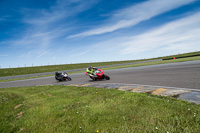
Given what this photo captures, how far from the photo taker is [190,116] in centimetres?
334

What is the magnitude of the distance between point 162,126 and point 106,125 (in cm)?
138

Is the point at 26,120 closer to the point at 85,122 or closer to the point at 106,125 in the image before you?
the point at 85,122

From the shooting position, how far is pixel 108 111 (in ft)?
13.7

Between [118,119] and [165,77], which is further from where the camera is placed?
Result: [165,77]

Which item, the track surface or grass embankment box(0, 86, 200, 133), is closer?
grass embankment box(0, 86, 200, 133)

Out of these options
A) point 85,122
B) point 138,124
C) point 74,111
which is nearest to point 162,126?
point 138,124

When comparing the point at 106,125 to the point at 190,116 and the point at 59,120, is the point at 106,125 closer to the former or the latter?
the point at 59,120

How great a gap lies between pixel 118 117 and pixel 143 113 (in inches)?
30.6

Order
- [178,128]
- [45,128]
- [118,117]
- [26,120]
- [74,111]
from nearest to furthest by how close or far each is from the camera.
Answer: [178,128] < [45,128] < [118,117] < [26,120] < [74,111]

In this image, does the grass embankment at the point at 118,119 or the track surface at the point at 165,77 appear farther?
the track surface at the point at 165,77

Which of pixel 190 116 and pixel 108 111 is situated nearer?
pixel 190 116

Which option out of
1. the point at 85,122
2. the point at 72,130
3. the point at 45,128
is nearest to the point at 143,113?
the point at 85,122

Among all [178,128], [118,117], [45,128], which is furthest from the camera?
[118,117]

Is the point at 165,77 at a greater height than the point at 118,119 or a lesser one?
greater
